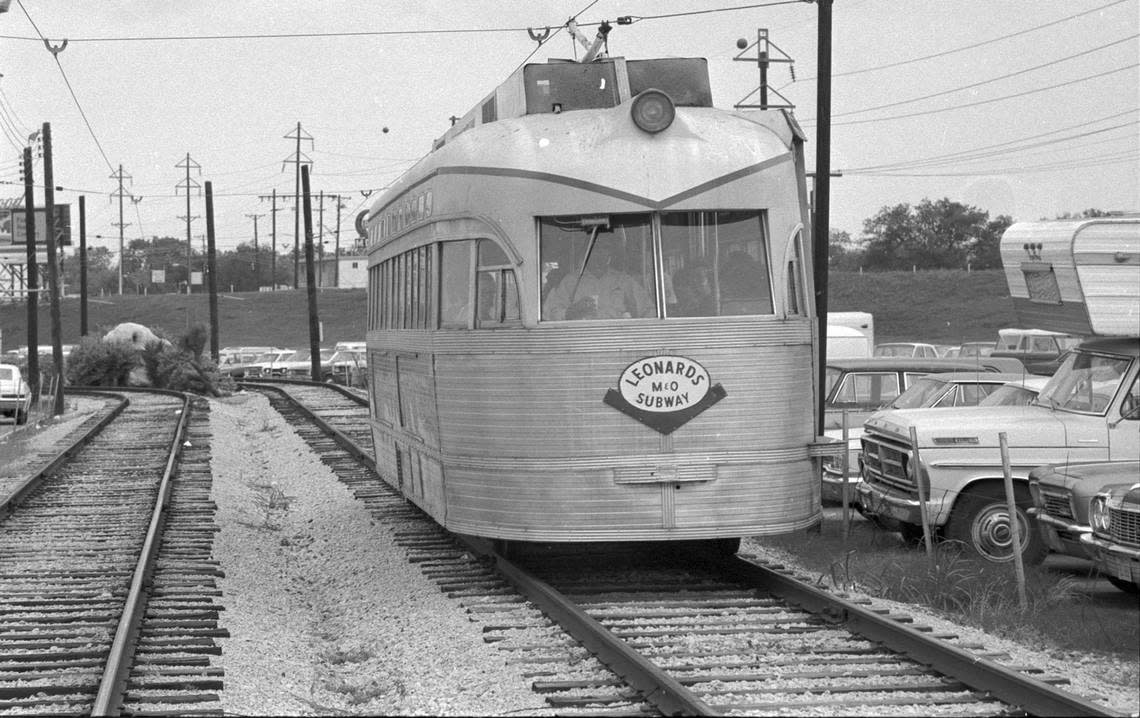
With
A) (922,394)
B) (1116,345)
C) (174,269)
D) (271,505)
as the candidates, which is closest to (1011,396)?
(922,394)

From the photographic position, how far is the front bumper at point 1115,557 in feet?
29.3

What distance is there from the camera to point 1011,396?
1327cm

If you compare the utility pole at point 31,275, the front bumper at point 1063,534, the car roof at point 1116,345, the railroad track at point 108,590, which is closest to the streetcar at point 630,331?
the front bumper at point 1063,534

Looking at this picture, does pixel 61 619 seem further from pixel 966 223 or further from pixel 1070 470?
pixel 966 223

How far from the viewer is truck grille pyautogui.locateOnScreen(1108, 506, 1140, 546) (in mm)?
9008

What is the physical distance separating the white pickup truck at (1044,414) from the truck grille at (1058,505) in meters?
0.69

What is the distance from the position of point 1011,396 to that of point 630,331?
5427 mm

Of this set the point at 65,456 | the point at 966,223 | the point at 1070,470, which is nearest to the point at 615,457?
the point at 1070,470

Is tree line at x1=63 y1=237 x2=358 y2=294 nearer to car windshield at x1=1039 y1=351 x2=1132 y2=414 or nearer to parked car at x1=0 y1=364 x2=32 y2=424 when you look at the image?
parked car at x1=0 y1=364 x2=32 y2=424

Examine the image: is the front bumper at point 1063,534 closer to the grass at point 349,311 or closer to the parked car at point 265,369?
the parked car at point 265,369

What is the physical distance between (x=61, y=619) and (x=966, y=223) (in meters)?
94.3

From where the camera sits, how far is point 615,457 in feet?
30.2

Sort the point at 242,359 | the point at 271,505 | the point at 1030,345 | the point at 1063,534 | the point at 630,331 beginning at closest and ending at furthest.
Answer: the point at 630,331
the point at 1063,534
the point at 271,505
the point at 1030,345
the point at 242,359

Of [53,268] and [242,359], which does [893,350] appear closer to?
[53,268]
